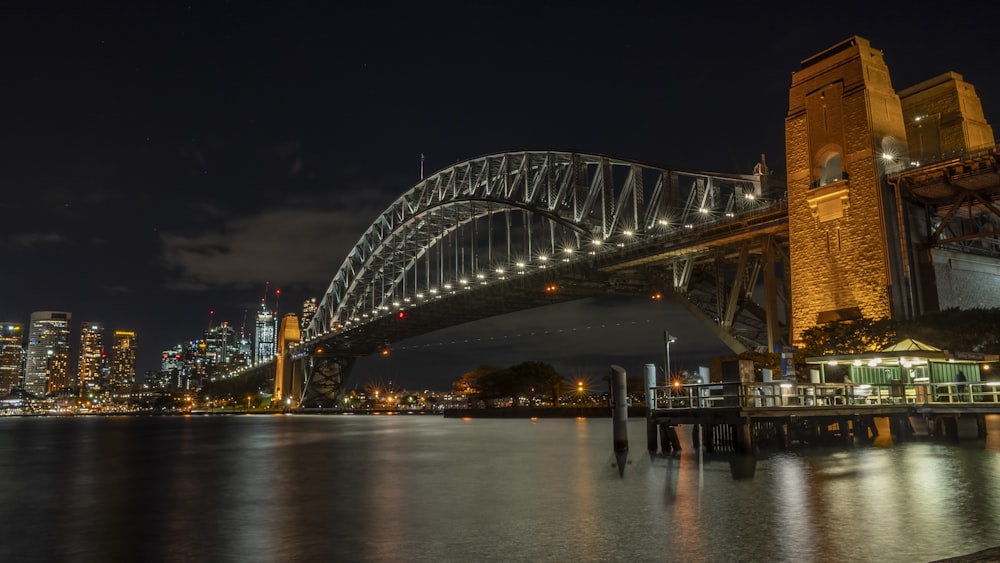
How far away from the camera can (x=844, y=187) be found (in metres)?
36.3

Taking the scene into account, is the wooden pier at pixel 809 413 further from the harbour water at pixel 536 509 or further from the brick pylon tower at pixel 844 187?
the brick pylon tower at pixel 844 187

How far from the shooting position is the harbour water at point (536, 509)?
10.6 meters

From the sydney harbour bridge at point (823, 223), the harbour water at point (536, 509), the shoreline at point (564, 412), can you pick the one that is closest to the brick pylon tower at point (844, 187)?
the sydney harbour bridge at point (823, 223)

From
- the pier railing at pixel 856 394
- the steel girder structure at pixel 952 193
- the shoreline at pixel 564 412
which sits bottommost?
the shoreline at pixel 564 412

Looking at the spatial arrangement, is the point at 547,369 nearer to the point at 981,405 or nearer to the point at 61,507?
the point at 981,405

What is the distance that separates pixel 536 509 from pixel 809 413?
1363 centimetres

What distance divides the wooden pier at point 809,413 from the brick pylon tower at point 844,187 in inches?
240

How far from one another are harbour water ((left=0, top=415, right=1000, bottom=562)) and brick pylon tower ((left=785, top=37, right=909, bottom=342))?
11.0 meters

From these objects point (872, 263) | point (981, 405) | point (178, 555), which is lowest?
point (178, 555)

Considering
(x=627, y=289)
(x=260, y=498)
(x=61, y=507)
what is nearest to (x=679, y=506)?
(x=260, y=498)

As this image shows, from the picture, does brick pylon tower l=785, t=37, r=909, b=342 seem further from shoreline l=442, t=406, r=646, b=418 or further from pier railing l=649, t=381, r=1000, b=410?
shoreline l=442, t=406, r=646, b=418

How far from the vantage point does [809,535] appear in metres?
10.9

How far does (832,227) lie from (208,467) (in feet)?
98.0

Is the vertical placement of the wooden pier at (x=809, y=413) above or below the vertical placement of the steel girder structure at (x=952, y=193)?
below
